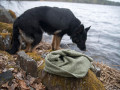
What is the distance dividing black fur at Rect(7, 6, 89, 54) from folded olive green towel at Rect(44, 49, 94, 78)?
7.02ft

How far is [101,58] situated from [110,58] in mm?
571

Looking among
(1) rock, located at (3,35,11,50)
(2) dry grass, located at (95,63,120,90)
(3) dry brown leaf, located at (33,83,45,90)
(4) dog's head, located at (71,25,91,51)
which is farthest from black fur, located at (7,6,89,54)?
(3) dry brown leaf, located at (33,83,45,90)

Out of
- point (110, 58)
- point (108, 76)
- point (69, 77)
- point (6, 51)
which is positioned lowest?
point (110, 58)

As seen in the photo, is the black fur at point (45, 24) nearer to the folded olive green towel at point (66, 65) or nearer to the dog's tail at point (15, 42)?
the dog's tail at point (15, 42)

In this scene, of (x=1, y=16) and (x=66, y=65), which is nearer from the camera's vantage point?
(x=66, y=65)

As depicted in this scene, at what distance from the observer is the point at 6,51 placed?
4535 millimetres

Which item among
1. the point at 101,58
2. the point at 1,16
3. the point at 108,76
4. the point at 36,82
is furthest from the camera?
the point at 1,16

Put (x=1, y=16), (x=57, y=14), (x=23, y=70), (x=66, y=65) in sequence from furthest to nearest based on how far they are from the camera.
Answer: (x=1, y=16) < (x=57, y=14) < (x=23, y=70) < (x=66, y=65)

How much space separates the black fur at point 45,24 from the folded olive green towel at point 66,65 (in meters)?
2.14

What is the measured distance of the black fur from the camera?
448 centimetres

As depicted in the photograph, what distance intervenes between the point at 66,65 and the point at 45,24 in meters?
2.78

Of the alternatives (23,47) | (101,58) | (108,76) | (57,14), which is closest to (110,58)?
(101,58)

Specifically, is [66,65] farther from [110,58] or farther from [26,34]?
[110,58]

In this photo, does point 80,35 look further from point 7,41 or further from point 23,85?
point 23,85
